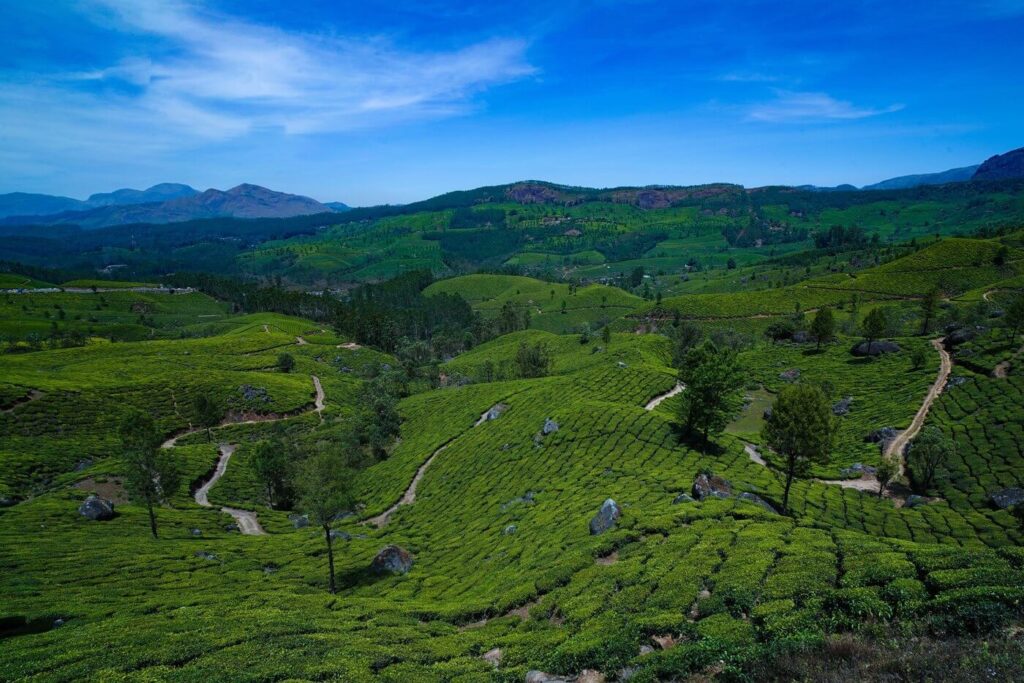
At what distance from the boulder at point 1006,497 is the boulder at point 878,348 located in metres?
65.7

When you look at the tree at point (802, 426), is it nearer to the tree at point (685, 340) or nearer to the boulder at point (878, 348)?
the boulder at point (878, 348)

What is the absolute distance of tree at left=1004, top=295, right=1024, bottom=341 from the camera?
8156 centimetres

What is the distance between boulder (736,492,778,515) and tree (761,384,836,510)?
8.08 feet

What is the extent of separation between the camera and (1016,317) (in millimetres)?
82125

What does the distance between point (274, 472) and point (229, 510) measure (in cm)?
809

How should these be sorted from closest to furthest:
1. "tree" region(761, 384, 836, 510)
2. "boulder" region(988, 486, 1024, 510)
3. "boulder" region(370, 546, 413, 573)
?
"tree" region(761, 384, 836, 510) < "boulder" region(370, 546, 413, 573) < "boulder" region(988, 486, 1024, 510)

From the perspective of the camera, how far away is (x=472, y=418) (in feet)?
315

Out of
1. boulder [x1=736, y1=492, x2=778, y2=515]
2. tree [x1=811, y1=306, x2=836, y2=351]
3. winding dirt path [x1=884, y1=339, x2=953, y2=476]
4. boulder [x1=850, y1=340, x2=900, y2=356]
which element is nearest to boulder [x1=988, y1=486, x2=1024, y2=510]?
winding dirt path [x1=884, y1=339, x2=953, y2=476]

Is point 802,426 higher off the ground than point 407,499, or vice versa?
point 802,426

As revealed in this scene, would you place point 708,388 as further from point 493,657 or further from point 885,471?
point 493,657

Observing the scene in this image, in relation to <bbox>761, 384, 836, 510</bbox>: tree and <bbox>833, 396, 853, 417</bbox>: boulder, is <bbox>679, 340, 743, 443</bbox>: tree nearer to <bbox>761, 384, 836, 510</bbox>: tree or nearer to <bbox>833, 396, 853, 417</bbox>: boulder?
<bbox>761, 384, 836, 510</bbox>: tree

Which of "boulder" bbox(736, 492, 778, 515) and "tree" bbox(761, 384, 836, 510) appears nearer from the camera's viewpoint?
"boulder" bbox(736, 492, 778, 515)

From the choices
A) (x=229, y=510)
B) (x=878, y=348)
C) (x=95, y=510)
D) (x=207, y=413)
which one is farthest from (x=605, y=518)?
(x=878, y=348)

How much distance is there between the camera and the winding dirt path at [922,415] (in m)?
66.9
